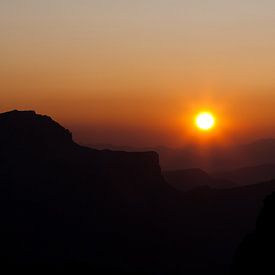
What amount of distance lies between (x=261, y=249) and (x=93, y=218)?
13171 cm

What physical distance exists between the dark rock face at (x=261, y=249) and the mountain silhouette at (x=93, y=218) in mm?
93803

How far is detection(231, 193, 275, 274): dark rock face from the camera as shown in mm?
55403

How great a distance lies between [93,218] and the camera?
186500 millimetres

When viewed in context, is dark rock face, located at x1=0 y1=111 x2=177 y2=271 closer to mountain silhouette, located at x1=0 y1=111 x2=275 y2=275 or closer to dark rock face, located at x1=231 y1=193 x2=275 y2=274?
mountain silhouette, located at x1=0 y1=111 x2=275 y2=275

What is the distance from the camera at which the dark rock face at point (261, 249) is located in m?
55.4

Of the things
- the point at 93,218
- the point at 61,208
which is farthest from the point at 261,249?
the point at 61,208

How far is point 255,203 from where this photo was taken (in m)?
195

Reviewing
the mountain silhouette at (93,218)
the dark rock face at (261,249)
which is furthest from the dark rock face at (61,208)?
the dark rock face at (261,249)

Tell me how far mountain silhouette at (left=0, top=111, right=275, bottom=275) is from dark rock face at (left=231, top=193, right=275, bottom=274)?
93.8 metres

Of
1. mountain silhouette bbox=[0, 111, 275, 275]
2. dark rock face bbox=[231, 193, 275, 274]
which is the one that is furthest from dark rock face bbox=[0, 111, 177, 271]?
dark rock face bbox=[231, 193, 275, 274]

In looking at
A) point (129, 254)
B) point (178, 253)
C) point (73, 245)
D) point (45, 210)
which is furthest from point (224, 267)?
point (45, 210)

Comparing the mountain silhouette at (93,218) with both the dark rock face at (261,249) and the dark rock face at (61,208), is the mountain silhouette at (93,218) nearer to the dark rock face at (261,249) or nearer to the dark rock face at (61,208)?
the dark rock face at (61,208)

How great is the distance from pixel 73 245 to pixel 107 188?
92.5ft

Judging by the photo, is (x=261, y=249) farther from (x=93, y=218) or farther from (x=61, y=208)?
(x=61, y=208)
